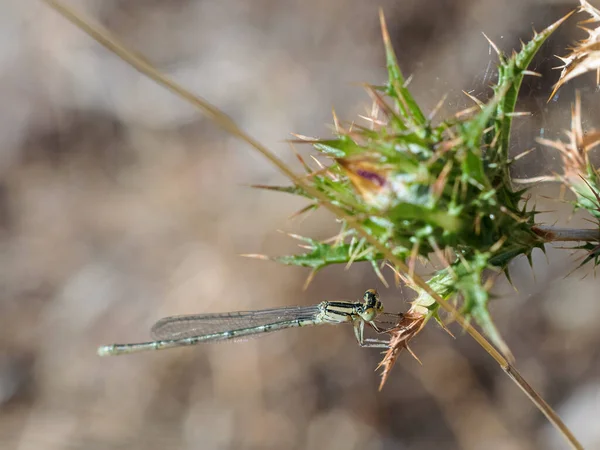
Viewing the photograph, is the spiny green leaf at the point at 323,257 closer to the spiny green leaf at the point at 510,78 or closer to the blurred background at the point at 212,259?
the spiny green leaf at the point at 510,78

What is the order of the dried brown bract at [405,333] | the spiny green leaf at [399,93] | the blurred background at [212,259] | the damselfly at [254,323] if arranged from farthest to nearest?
the blurred background at [212,259]
the damselfly at [254,323]
the dried brown bract at [405,333]
the spiny green leaf at [399,93]

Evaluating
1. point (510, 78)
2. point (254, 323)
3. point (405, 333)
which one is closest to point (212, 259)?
point (254, 323)

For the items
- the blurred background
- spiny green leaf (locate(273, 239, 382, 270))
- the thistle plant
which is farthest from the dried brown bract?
the blurred background

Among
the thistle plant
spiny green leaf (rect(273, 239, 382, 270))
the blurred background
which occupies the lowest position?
the blurred background

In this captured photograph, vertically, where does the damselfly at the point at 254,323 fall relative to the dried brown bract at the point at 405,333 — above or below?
below

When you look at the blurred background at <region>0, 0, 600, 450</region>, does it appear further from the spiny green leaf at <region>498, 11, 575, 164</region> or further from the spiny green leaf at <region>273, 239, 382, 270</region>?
the spiny green leaf at <region>273, 239, 382, 270</region>

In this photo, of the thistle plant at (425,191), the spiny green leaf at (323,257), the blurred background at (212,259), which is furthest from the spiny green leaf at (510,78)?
the blurred background at (212,259)
